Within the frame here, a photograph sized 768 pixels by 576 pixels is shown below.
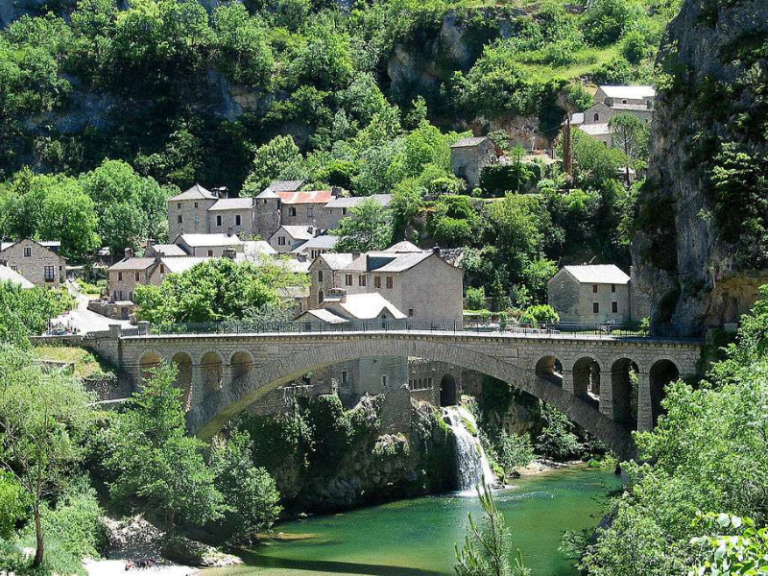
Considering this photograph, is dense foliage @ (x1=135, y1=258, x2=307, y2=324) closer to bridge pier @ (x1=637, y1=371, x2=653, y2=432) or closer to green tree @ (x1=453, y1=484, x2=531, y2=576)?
bridge pier @ (x1=637, y1=371, x2=653, y2=432)

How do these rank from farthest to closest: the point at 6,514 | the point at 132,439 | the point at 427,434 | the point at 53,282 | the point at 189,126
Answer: the point at 189,126 < the point at 53,282 < the point at 427,434 < the point at 132,439 < the point at 6,514

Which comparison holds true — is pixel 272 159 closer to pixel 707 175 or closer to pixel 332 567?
pixel 332 567

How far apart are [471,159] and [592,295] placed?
97.3 feet

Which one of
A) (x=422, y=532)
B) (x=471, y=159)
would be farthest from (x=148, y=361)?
(x=471, y=159)

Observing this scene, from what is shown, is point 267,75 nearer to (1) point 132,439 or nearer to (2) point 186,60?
(2) point 186,60

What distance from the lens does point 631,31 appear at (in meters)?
162

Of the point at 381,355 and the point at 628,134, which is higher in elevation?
the point at 628,134

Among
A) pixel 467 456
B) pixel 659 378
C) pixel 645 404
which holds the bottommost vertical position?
pixel 467 456

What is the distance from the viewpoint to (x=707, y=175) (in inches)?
2427

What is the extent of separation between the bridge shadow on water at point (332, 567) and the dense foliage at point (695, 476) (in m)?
18.1

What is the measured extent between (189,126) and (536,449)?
73.8 metres

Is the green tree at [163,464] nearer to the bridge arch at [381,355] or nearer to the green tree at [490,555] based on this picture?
the bridge arch at [381,355]

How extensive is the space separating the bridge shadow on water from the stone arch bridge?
9784mm

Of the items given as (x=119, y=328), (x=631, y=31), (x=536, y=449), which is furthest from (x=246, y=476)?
(x=631, y=31)
